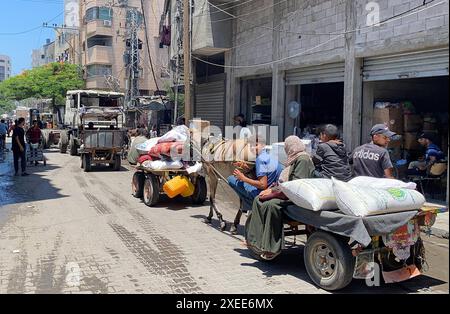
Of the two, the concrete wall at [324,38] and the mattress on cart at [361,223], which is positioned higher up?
the concrete wall at [324,38]

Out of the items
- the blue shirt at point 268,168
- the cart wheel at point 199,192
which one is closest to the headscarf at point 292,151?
the blue shirt at point 268,168

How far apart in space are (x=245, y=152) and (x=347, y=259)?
2592 mm

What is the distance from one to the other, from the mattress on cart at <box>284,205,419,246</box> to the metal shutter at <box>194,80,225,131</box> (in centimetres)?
1469

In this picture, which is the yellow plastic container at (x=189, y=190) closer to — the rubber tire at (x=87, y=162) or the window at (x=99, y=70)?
the rubber tire at (x=87, y=162)

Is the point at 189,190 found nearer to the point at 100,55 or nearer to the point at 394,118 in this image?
the point at 394,118

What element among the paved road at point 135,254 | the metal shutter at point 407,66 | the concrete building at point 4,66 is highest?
the concrete building at point 4,66

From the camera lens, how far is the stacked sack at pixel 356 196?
4.54m

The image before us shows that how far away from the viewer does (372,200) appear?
14.9 feet

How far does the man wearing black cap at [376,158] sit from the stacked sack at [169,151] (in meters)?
3.84

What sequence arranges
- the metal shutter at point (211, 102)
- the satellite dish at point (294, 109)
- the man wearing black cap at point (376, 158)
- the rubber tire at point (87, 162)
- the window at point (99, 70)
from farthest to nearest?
1. the window at point (99, 70)
2. the metal shutter at point (211, 102)
3. the rubber tire at point (87, 162)
4. the satellite dish at point (294, 109)
5. the man wearing black cap at point (376, 158)

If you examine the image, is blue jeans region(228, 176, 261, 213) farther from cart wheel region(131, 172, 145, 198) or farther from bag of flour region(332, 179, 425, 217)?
cart wheel region(131, 172, 145, 198)

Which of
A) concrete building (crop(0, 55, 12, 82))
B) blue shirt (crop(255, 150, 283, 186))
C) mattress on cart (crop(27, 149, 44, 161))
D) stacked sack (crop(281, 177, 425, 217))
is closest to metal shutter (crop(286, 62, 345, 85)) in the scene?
blue shirt (crop(255, 150, 283, 186))

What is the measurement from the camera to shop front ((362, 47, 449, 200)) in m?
9.73
